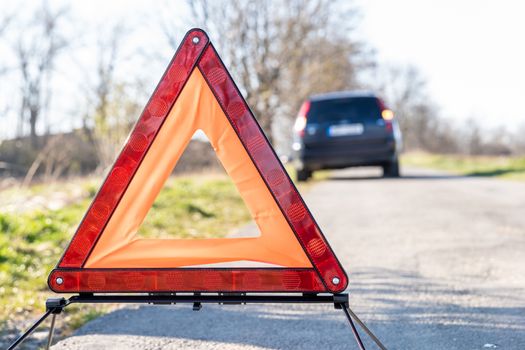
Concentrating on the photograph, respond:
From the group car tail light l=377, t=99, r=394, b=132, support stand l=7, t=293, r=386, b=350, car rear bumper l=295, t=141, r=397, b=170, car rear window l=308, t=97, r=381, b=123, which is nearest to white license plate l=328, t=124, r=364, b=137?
car rear window l=308, t=97, r=381, b=123

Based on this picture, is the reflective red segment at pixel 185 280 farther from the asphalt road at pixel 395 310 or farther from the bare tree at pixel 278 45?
the bare tree at pixel 278 45

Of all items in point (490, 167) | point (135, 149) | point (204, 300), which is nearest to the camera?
point (204, 300)

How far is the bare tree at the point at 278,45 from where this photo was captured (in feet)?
84.3

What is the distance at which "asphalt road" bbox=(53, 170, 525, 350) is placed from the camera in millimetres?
3529

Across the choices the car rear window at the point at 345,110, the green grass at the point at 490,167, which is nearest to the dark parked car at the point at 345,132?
the car rear window at the point at 345,110

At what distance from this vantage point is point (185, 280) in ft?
9.01

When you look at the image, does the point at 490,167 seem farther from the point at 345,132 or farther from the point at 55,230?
the point at 55,230

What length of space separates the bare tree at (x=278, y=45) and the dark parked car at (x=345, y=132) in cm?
929

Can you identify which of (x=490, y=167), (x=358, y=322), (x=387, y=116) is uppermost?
(x=358, y=322)

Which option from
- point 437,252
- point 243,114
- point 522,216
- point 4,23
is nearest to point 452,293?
Result: point 437,252

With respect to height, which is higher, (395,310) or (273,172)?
(273,172)

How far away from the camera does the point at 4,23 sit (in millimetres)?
31438

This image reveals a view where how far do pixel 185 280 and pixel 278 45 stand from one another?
2655 centimetres

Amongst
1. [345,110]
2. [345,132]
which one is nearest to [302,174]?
[345,132]
